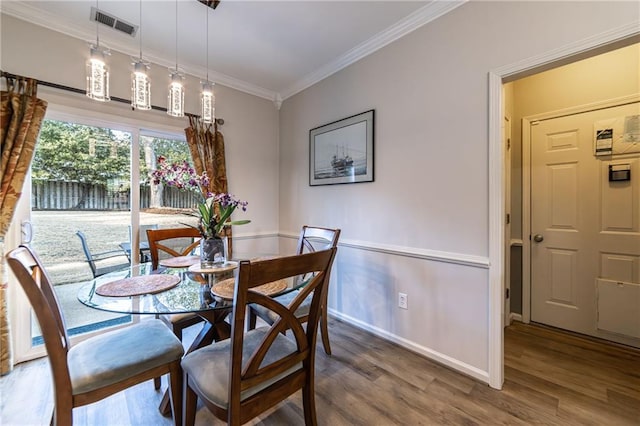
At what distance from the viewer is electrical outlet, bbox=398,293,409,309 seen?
2197 mm

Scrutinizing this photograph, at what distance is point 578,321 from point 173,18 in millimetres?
4318

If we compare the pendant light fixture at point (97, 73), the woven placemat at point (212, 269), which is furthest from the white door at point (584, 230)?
the pendant light fixture at point (97, 73)

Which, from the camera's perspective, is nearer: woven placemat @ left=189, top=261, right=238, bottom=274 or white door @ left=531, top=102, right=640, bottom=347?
woven placemat @ left=189, top=261, right=238, bottom=274

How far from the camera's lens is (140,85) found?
5.39ft

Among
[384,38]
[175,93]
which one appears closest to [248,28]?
[175,93]

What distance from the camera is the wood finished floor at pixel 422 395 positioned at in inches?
58.2

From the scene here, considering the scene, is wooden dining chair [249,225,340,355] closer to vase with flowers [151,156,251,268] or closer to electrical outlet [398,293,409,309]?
vase with flowers [151,156,251,268]

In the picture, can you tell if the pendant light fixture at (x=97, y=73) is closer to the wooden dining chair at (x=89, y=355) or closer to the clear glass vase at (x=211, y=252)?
the wooden dining chair at (x=89, y=355)

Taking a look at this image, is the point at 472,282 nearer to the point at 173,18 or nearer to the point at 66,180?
the point at 173,18

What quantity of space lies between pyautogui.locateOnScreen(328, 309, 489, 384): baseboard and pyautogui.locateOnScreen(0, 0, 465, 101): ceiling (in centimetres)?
251

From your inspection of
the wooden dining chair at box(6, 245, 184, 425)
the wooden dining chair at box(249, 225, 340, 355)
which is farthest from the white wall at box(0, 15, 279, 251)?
the wooden dining chair at box(6, 245, 184, 425)

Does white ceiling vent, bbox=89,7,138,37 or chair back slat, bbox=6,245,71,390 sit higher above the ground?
white ceiling vent, bbox=89,7,138,37

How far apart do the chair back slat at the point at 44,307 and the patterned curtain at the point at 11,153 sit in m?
1.11

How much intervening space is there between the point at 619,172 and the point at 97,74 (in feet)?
12.7
